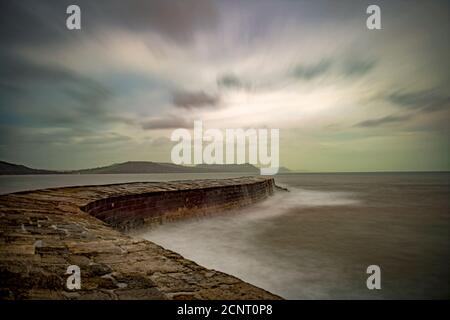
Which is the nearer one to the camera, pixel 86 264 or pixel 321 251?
pixel 86 264

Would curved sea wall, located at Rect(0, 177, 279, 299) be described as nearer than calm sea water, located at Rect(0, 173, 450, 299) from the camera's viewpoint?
Yes

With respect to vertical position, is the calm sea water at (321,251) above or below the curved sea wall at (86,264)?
below

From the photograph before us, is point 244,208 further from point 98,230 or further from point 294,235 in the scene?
point 98,230

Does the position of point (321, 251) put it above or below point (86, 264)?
below

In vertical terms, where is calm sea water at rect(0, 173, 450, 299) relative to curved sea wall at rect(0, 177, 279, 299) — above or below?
below

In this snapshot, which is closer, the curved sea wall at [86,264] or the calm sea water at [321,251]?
the curved sea wall at [86,264]

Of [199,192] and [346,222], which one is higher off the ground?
[199,192]
